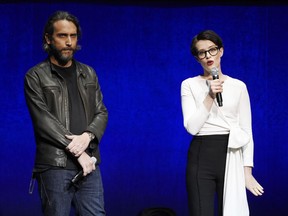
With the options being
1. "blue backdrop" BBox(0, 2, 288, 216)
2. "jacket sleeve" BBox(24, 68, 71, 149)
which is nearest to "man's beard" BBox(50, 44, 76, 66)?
"jacket sleeve" BBox(24, 68, 71, 149)

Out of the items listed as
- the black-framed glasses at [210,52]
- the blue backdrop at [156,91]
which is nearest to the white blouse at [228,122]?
the black-framed glasses at [210,52]

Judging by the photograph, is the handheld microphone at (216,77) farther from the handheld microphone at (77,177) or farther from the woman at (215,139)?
the handheld microphone at (77,177)

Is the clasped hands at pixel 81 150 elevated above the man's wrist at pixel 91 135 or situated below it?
below

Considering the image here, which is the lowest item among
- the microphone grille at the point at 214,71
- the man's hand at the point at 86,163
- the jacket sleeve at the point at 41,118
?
the man's hand at the point at 86,163

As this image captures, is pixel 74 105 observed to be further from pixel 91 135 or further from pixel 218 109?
pixel 218 109

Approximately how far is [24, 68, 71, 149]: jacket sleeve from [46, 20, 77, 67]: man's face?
128 mm

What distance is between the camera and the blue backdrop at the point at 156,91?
4078 mm

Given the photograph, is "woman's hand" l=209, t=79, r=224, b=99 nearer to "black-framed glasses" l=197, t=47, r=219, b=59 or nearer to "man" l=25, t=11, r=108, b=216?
"black-framed glasses" l=197, t=47, r=219, b=59

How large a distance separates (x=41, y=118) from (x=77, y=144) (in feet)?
0.64

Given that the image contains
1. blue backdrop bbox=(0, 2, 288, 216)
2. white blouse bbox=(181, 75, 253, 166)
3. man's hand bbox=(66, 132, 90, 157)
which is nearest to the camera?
man's hand bbox=(66, 132, 90, 157)

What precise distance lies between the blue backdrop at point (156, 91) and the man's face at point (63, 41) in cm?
164

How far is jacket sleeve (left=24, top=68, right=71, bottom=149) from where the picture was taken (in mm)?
2346

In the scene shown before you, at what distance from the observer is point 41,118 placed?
237cm

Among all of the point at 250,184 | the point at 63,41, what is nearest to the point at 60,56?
the point at 63,41
